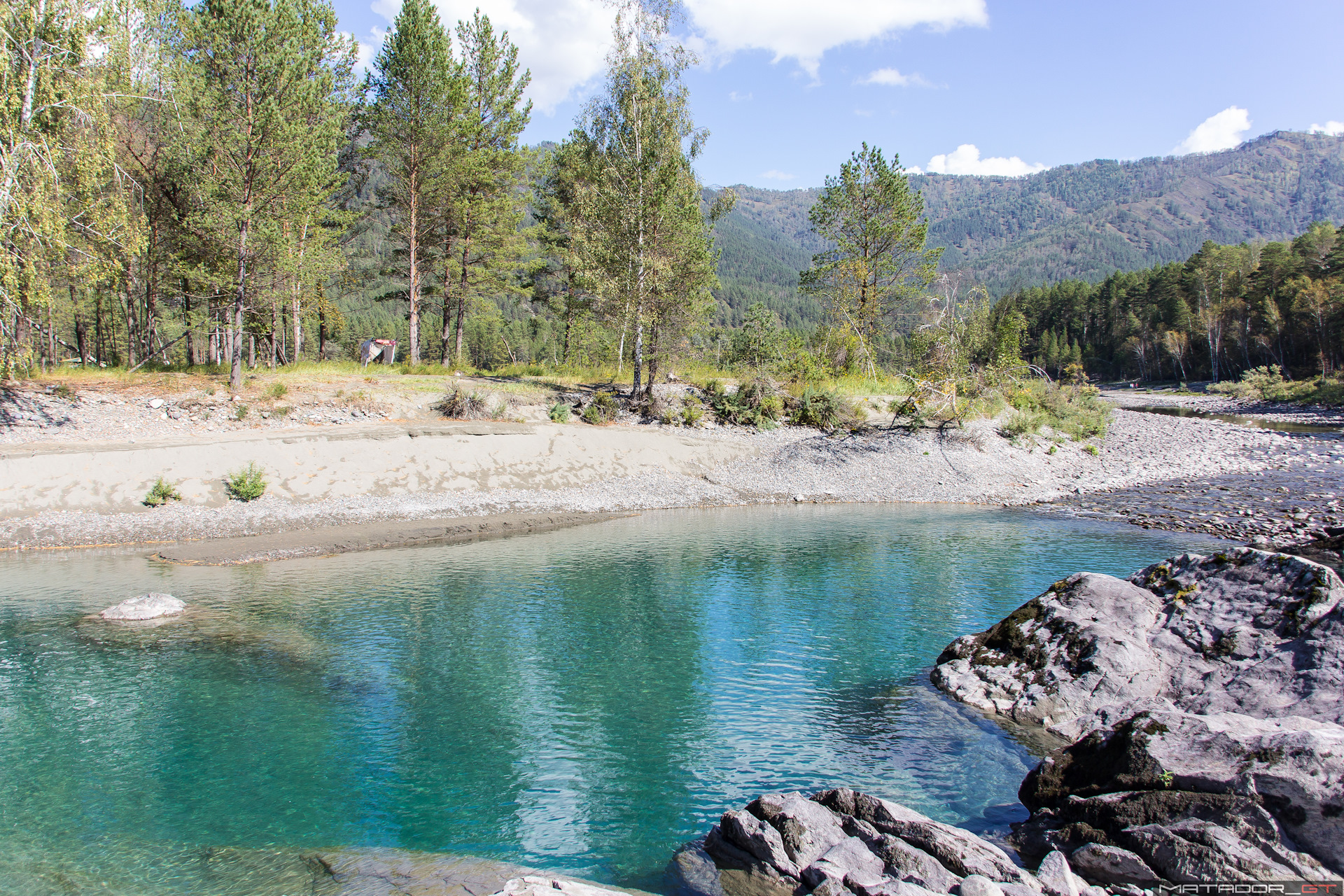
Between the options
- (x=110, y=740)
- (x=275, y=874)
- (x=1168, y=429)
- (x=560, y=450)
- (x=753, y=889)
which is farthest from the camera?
(x=1168, y=429)

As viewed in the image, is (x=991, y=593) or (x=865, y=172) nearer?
(x=991, y=593)

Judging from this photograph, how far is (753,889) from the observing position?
5371 mm

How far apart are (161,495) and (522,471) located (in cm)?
1036

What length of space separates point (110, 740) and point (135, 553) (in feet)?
35.7

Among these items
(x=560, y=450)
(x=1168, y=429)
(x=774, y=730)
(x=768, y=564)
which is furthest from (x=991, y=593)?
(x=1168, y=429)

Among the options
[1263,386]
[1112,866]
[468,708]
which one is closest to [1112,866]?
[1112,866]

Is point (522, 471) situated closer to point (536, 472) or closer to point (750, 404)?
point (536, 472)

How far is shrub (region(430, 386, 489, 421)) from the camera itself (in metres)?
27.8

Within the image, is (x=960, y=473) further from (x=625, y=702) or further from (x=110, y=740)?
(x=110, y=740)

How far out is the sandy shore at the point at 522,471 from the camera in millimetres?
18297

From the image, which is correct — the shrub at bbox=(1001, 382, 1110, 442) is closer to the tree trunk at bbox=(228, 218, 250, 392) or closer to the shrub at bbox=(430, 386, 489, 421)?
the shrub at bbox=(430, 386, 489, 421)

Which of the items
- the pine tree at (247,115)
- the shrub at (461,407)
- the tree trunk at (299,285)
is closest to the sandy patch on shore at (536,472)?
the shrub at (461,407)

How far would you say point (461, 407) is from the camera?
27.9 meters

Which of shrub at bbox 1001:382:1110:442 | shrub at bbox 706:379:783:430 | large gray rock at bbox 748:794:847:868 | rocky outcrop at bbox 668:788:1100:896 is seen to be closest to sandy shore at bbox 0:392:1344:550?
shrub at bbox 706:379:783:430
